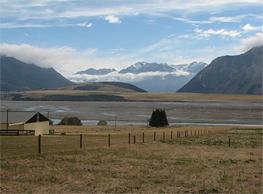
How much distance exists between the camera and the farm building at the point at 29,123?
68.9 metres

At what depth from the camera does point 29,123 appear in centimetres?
6938

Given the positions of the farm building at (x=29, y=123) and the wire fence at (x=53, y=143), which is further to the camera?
the farm building at (x=29, y=123)

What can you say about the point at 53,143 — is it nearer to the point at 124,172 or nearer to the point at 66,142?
the point at 66,142

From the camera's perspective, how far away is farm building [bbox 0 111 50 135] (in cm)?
6892

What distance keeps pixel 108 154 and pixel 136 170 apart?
7261mm

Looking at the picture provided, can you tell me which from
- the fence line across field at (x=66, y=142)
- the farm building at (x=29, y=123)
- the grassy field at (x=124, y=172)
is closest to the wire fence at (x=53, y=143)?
the fence line across field at (x=66, y=142)

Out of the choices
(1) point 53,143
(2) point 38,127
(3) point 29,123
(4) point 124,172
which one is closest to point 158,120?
(2) point 38,127

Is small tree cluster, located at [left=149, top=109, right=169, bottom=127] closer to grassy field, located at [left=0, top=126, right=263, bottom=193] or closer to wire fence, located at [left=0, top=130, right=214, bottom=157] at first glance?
wire fence, located at [left=0, top=130, right=214, bottom=157]

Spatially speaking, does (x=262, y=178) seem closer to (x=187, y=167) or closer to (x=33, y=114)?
(x=187, y=167)

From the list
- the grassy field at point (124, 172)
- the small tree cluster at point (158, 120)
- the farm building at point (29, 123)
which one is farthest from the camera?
the small tree cluster at point (158, 120)

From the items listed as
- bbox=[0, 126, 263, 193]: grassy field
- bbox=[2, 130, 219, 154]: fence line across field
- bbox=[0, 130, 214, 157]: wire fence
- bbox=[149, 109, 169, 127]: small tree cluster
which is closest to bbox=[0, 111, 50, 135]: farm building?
bbox=[2, 130, 219, 154]: fence line across field

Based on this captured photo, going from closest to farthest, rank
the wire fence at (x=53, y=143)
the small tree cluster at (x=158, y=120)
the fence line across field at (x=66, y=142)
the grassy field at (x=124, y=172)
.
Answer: the grassy field at (x=124, y=172) < the wire fence at (x=53, y=143) < the fence line across field at (x=66, y=142) < the small tree cluster at (x=158, y=120)

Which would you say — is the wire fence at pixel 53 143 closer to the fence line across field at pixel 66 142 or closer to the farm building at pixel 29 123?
the fence line across field at pixel 66 142

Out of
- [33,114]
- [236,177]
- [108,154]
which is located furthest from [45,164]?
[33,114]
